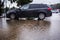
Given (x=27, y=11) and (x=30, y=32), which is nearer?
(x=30, y=32)

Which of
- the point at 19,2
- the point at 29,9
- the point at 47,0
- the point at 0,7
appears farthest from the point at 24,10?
the point at 47,0

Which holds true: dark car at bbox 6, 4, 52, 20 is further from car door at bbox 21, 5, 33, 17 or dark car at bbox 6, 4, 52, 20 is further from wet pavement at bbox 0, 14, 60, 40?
wet pavement at bbox 0, 14, 60, 40

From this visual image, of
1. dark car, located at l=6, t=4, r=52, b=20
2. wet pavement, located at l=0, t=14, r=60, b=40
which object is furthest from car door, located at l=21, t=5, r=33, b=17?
wet pavement, located at l=0, t=14, r=60, b=40

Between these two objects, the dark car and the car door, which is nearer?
the dark car

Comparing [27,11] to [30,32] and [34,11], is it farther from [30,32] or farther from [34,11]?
[30,32]

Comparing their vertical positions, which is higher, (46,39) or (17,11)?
(46,39)

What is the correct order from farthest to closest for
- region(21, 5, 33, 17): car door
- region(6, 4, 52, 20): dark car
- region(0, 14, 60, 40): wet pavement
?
1. region(21, 5, 33, 17): car door
2. region(6, 4, 52, 20): dark car
3. region(0, 14, 60, 40): wet pavement

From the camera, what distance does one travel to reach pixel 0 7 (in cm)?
3172

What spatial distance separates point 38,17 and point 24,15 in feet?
4.40

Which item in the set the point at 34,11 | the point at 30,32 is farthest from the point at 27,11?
the point at 30,32

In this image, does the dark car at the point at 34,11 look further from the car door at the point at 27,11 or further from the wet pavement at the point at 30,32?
the wet pavement at the point at 30,32

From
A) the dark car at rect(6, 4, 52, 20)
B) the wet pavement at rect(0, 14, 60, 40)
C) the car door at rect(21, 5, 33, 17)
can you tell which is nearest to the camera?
the wet pavement at rect(0, 14, 60, 40)

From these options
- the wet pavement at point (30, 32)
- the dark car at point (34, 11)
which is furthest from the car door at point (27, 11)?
the wet pavement at point (30, 32)

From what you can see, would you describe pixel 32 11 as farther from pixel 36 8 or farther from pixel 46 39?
pixel 46 39
